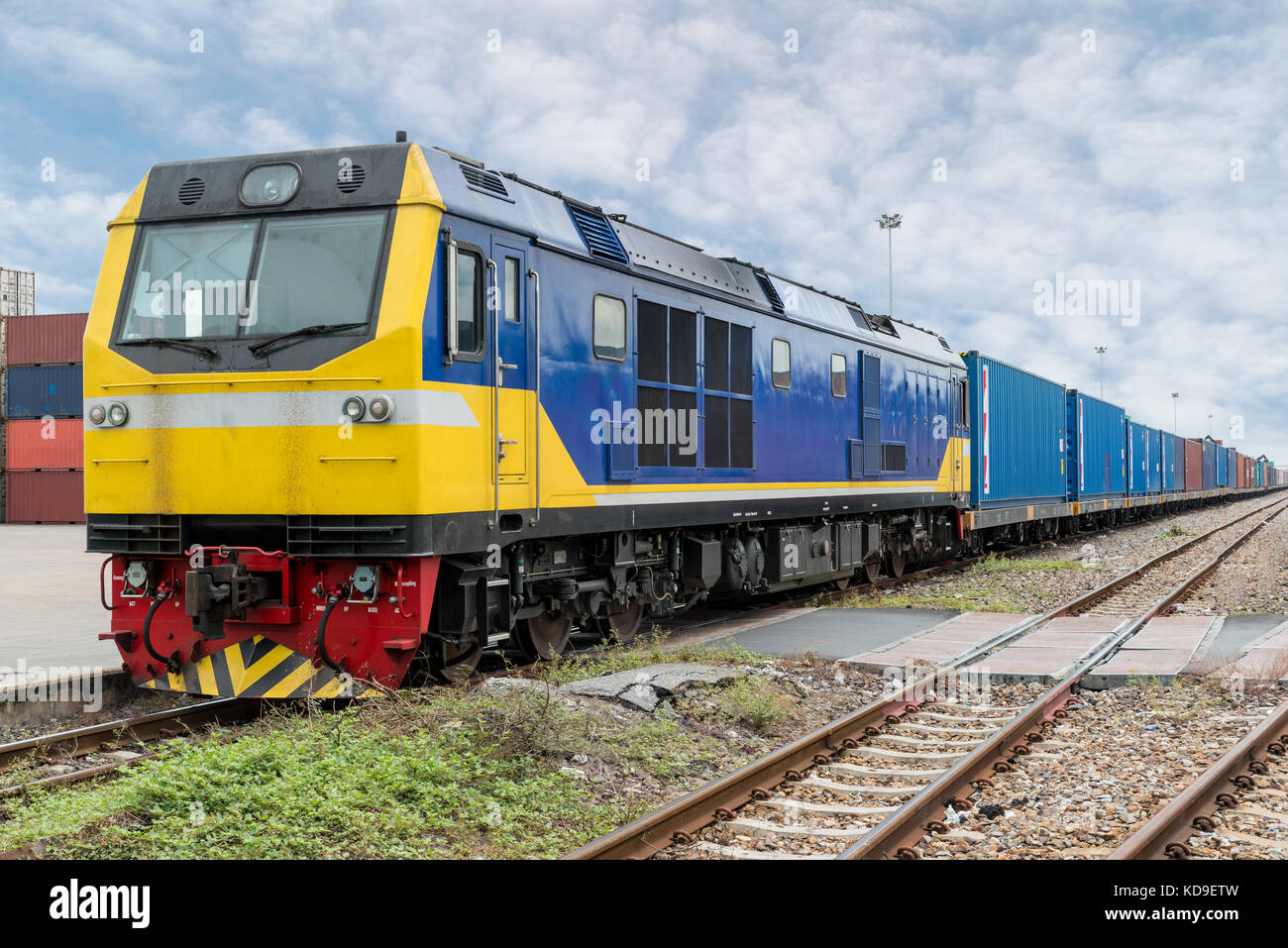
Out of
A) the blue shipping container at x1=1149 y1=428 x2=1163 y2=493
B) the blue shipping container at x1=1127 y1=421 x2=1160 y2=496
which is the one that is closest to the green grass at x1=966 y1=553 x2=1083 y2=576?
the blue shipping container at x1=1127 y1=421 x2=1160 y2=496

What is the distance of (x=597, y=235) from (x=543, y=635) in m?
3.51

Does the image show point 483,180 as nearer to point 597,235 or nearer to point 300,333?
point 597,235

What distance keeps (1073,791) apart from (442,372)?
183 inches

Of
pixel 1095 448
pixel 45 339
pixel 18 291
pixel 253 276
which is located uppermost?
pixel 18 291

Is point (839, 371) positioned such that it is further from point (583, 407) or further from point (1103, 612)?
point (583, 407)

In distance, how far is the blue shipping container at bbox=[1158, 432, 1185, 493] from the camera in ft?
143

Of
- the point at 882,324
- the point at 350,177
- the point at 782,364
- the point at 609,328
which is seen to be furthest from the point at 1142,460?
the point at 350,177

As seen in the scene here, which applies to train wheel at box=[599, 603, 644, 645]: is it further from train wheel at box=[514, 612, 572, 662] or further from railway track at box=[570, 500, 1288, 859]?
railway track at box=[570, 500, 1288, 859]

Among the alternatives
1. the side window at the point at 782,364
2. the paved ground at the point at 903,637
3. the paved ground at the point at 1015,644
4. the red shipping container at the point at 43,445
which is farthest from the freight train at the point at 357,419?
the red shipping container at the point at 43,445

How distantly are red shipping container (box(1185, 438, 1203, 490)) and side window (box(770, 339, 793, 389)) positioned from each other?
43.5 m

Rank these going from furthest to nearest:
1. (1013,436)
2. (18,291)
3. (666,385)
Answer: (18,291), (1013,436), (666,385)

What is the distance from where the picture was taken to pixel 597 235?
9.33 m

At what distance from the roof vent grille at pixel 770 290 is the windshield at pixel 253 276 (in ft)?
20.4

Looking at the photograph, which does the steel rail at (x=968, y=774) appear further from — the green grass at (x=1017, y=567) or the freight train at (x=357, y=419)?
the green grass at (x=1017, y=567)
